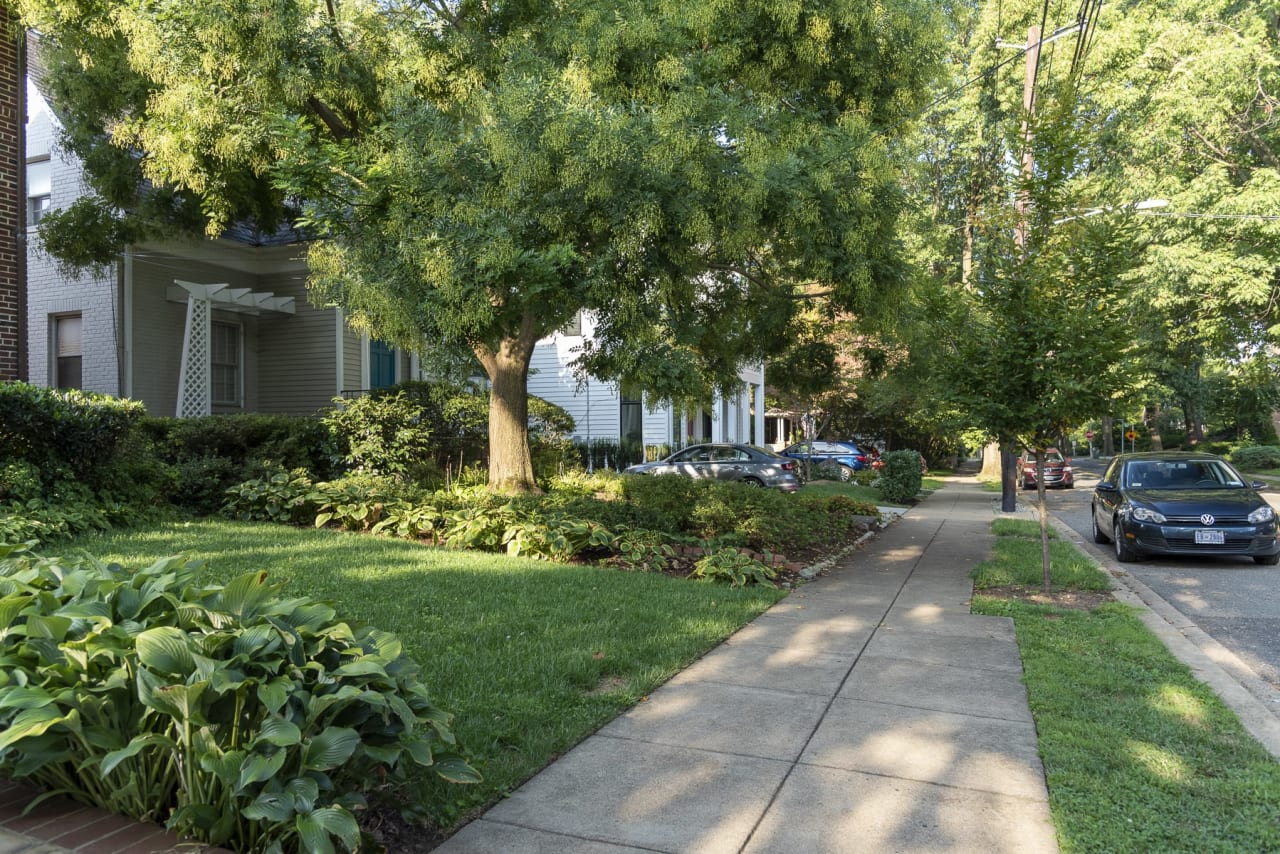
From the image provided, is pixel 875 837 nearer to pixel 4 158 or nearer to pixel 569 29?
pixel 569 29

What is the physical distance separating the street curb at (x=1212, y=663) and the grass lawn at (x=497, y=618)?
3.20 m

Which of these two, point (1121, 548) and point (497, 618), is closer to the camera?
point (497, 618)

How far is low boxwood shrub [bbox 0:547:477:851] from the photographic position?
2.87 m

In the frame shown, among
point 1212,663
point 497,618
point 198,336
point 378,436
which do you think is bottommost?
point 1212,663

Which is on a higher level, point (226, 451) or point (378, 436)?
point (378, 436)

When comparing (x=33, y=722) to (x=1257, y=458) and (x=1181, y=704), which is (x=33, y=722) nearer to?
(x=1181, y=704)

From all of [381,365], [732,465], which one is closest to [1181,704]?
[732,465]

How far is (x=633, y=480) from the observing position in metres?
13.6

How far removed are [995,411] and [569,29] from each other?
21.3 feet

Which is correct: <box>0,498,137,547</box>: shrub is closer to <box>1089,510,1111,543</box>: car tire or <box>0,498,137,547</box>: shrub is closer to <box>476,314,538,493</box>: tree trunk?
<box>476,314,538,493</box>: tree trunk

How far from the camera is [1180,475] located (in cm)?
1246

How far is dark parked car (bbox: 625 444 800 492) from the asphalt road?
741cm

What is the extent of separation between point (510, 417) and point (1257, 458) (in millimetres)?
41958

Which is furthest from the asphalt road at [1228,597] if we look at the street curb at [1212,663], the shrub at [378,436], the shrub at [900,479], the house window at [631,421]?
the house window at [631,421]
